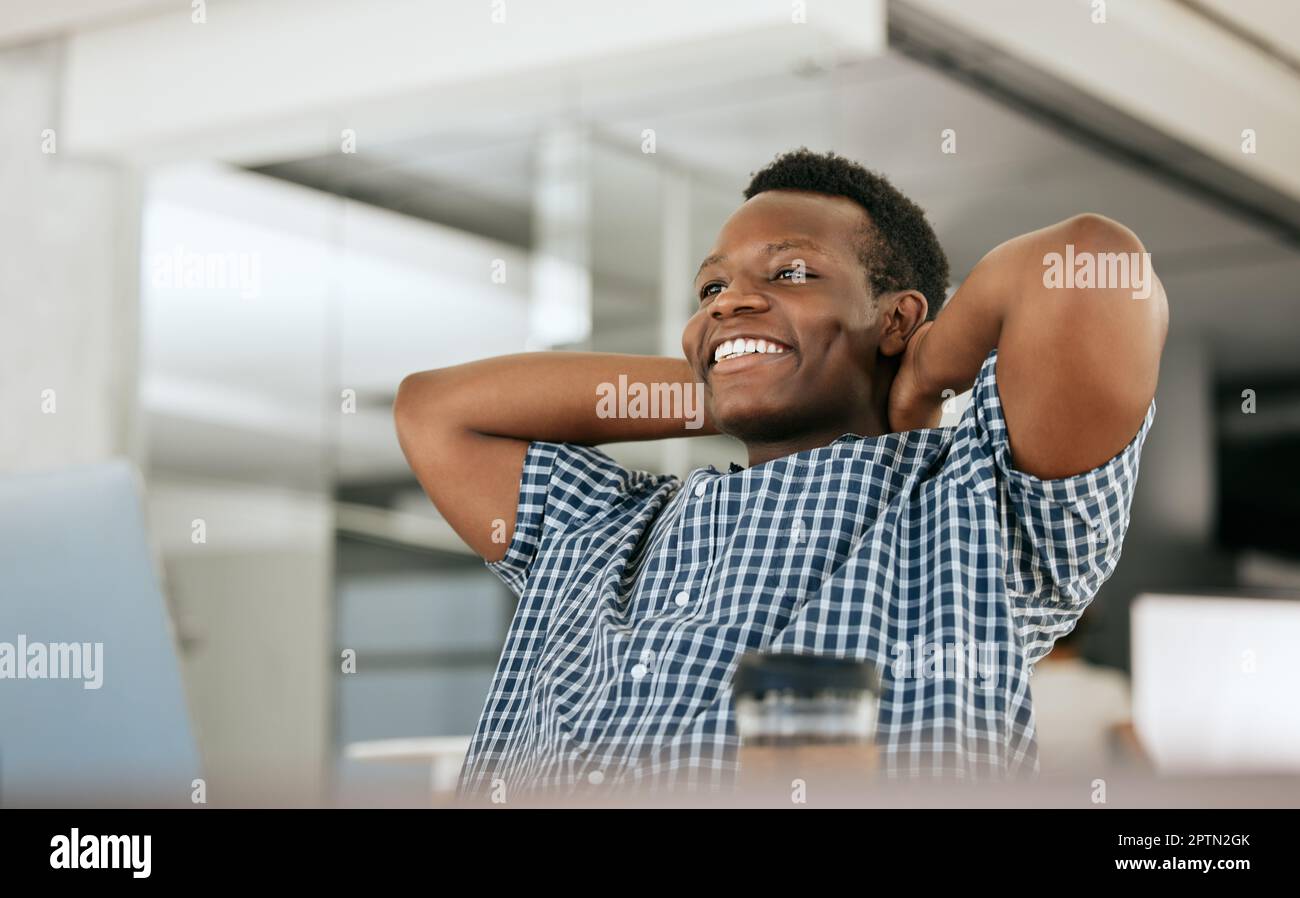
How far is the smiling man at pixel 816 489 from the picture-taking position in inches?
42.7

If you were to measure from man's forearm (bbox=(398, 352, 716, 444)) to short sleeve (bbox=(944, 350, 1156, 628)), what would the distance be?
380 mm

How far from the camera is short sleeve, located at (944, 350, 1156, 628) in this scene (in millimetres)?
1108

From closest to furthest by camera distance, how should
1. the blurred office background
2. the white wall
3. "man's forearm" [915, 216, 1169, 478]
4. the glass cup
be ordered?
the glass cup < "man's forearm" [915, 216, 1169, 478] < the blurred office background < the white wall

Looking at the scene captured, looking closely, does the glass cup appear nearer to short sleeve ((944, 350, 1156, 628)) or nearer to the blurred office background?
short sleeve ((944, 350, 1156, 628))

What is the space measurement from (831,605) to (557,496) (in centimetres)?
41

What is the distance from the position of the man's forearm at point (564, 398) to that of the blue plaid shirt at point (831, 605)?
16cm

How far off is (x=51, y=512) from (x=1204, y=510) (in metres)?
5.70

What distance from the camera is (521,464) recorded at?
59.1 inches

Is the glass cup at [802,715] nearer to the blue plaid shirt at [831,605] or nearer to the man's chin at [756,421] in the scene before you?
the blue plaid shirt at [831,605]

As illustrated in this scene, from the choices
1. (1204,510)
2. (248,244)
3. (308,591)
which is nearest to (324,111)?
(248,244)

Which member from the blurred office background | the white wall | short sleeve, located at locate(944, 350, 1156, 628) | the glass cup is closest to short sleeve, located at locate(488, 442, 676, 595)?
short sleeve, located at locate(944, 350, 1156, 628)

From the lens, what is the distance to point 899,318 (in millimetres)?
1396

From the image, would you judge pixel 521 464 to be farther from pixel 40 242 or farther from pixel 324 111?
pixel 40 242

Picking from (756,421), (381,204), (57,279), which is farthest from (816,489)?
(57,279)
